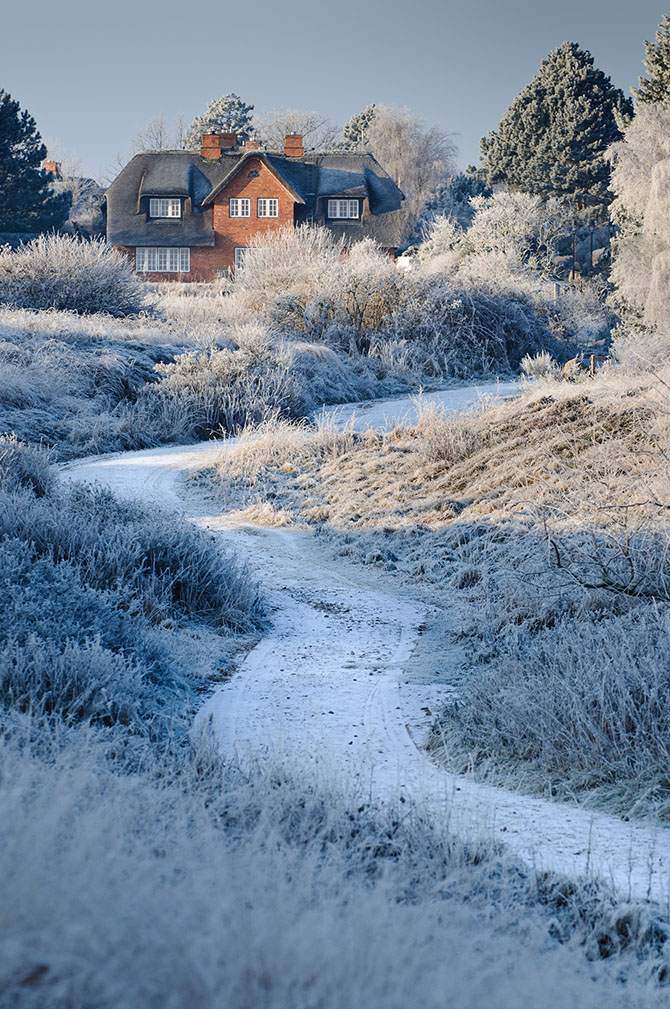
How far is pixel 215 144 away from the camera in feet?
162

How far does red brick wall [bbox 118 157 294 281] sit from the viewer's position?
151 ft

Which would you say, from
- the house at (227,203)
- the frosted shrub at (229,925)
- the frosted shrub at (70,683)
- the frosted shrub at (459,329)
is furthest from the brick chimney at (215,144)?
the frosted shrub at (229,925)

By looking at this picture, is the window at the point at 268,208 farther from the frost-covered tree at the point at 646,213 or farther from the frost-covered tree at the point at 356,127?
the frost-covered tree at the point at 356,127

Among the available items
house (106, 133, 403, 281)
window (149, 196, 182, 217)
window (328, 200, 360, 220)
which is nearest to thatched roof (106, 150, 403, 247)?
house (106, 133, 403, 281)

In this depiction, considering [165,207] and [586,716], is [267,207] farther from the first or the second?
[586,716]

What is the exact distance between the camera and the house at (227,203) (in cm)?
4638

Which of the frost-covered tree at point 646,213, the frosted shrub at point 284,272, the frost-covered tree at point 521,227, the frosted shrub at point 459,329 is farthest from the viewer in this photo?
the frost-covered tree at point 521,227

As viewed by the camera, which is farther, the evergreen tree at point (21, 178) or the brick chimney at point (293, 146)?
the brick chimney at point (293, 146)

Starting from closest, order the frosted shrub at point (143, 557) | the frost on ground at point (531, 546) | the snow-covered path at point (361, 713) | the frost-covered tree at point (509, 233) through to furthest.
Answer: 1. the snow-covered path at point (361, 713)
2. the frost on ground at point (531, 546)
3. the frosted shrub at point (143, 557)
4. the frost-covered tree at point (509, 233)

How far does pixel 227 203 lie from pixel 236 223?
1053 mm

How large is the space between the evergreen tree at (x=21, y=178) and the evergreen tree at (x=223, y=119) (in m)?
30.2

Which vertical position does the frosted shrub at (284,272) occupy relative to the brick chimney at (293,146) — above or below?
below

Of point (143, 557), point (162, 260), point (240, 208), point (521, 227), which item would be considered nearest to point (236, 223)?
point (240, 208)

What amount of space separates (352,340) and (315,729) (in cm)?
2109
